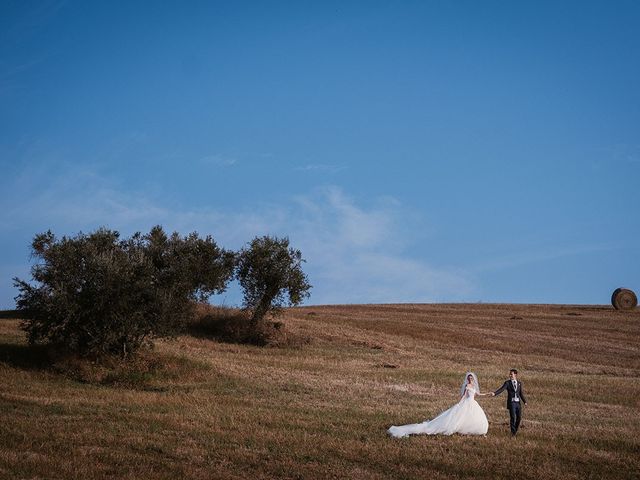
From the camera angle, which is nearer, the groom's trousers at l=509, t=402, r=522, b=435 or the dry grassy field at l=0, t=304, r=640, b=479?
the dry grassy field at l=0, t=304, r=640, b=479

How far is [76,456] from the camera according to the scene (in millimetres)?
15008

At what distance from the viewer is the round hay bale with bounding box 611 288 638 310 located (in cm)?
8281

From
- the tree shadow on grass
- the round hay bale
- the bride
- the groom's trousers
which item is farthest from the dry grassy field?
the round hay bale

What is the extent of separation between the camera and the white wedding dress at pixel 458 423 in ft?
67.0

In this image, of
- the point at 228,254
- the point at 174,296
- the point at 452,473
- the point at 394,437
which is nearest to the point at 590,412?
the point at 394,437

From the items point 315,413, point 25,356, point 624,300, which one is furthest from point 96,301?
point 624,300

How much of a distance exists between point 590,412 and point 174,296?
76.8 ft

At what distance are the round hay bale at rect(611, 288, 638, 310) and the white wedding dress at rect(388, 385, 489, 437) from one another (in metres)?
69.7

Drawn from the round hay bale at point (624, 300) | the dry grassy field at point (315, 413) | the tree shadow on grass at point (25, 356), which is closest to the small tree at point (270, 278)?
the dry grassy field at point (315, 413)

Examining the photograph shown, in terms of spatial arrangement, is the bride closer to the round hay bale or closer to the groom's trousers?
the groom's trousers

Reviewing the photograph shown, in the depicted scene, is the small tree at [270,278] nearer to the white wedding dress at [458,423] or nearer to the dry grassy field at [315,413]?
the dry grassy field at [315,413]

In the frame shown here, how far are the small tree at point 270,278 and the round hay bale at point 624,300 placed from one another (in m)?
49.5

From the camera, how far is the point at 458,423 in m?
20.9

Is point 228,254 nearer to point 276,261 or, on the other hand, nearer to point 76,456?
point 276,261
